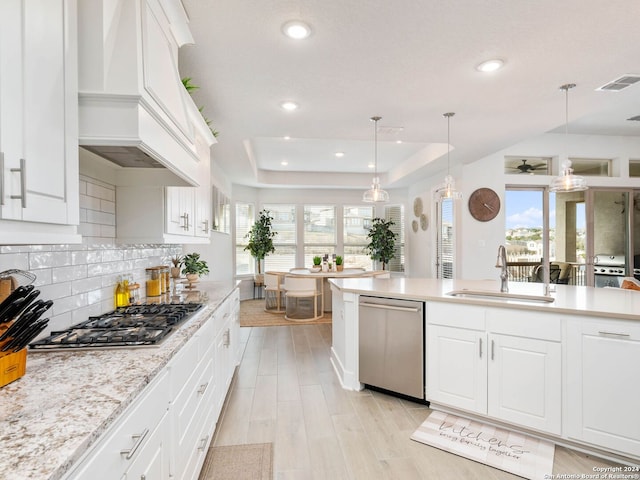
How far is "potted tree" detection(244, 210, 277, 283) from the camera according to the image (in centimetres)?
757

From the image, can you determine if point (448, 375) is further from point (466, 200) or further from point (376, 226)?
point (376, 226)

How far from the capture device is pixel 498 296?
102 inches

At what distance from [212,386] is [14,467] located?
157cm

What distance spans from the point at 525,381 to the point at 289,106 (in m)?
2.97

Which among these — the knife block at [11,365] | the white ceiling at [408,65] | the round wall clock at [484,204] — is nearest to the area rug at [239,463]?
the knife block at [11,365]

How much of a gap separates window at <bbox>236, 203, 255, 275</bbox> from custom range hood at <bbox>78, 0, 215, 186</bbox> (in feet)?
20.1

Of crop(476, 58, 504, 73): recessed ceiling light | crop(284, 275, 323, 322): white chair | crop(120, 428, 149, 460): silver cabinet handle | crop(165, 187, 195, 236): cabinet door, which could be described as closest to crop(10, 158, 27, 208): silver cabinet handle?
crop(120, 428, 149, 460): silver cabinet handle

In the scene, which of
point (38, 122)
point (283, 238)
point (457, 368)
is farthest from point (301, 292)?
point (38, 122)

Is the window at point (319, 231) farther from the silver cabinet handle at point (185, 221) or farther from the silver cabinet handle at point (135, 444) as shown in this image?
the silver cabinet handle at point (135, 444)

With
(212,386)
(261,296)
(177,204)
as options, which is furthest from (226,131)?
(261,296)

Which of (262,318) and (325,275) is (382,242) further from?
(262,318)

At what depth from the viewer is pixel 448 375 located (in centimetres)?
247

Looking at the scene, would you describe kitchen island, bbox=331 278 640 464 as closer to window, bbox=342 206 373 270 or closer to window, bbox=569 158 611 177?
window, bbox=569 158 611 177

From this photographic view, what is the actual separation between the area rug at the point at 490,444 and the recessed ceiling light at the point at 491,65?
2.60m
